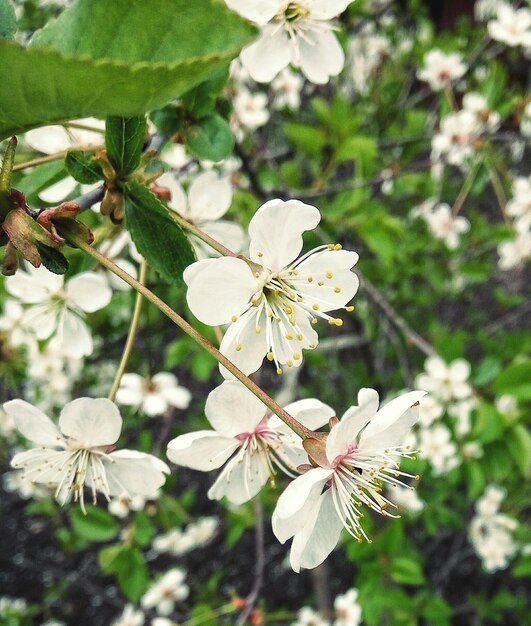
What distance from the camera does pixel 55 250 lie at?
513 millimetres

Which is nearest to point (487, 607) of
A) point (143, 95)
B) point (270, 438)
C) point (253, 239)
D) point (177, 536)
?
point (177, 536)

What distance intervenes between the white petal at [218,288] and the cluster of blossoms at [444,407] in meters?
0.96

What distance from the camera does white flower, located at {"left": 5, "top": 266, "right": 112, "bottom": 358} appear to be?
0.91 metres

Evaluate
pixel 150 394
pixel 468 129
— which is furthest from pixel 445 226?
pixel 150 394

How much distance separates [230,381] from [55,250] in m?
0.20

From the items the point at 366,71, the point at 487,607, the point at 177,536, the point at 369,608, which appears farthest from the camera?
the point at 366,71

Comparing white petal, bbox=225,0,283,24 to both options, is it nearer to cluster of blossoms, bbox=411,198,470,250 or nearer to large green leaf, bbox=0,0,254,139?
large green leaf, bbox=0,0,254,139

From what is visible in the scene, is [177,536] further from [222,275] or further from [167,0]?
[167,0]

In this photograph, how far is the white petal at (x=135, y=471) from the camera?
680mm

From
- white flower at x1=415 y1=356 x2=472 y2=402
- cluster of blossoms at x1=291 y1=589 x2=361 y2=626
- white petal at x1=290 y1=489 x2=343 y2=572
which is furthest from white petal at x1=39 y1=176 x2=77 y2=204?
cluster of blossoms at x1=291 y1=589 x2=361 y2=626

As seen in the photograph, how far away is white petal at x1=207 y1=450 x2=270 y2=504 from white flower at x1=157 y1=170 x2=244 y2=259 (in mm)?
304

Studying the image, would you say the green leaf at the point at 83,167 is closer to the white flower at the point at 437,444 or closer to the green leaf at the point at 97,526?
the white flower at the point at 437,444

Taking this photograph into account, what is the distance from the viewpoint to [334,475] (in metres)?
0.60

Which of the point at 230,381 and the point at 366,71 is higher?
the point at 230,381
